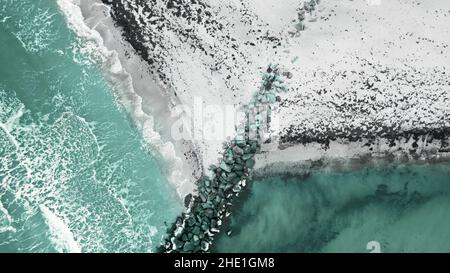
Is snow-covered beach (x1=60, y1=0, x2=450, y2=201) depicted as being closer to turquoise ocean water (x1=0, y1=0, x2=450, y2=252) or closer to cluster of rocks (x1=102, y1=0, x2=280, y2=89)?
cluster of rocks (x1=102, y1=0, x2=280, y2=89)

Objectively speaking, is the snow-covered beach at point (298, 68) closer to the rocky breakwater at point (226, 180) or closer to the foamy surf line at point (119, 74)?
the foamy surf line at point (119, 74)

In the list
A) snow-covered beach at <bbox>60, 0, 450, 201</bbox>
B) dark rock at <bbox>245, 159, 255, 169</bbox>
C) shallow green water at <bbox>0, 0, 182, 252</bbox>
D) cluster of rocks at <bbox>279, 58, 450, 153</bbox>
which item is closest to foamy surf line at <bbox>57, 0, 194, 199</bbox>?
snow-covered beach at <bbox>60, 0, 450, 201</bbox>

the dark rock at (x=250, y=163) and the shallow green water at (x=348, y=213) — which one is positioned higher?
the dark rock at (x=250, y=163)

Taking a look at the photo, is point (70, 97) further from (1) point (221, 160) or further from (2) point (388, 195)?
(2) point (388, 195)

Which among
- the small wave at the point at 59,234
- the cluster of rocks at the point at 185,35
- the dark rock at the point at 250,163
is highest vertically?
the cluster of rocks at the point at 185,35

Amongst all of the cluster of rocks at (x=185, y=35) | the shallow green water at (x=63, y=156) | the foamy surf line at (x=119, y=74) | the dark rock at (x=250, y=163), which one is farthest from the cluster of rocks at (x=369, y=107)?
the shallow green water at (x=63, y=156)

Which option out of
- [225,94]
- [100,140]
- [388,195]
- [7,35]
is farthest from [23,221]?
[388,195]

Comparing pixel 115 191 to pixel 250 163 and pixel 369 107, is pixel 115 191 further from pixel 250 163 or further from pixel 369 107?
pixel 369 107
